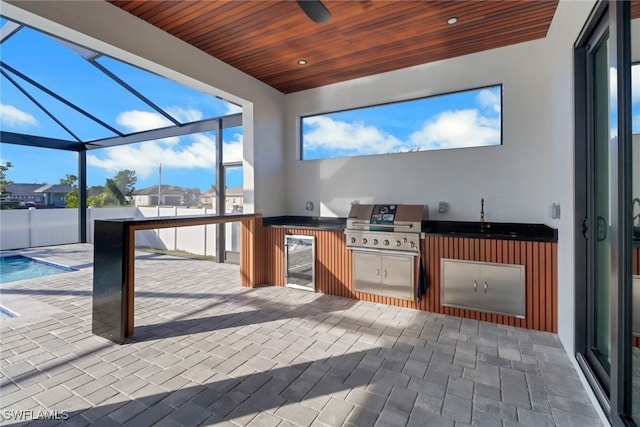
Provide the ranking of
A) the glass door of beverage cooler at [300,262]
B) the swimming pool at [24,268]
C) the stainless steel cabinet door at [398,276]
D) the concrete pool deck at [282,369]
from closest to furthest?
the concrete pool deck at [282,369] < the stainless steel cabinet door at [398,276] < the glass door of beverage cooler at [300,262] < the swimming pool at [24,268]

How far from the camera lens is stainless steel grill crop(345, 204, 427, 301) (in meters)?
3.57

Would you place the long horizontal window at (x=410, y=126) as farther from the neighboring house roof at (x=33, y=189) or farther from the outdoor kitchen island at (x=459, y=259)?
the neighboring house roof at (x=33, y=189)

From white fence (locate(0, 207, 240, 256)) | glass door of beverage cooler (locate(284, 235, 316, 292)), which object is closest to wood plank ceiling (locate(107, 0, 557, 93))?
glass door of beverage cooler (locate(284, 235, 316, 292))

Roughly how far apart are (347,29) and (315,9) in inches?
47.4

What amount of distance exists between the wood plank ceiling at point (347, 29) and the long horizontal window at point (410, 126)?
1.93ft

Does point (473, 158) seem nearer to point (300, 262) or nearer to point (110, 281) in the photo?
point (300, 262)

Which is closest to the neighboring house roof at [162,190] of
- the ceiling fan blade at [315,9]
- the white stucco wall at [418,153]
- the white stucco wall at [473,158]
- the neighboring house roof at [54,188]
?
the neighboring house roof at [54,188]

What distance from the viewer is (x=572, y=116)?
2246 mm

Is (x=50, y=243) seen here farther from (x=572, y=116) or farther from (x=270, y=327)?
(x=572, y=116)

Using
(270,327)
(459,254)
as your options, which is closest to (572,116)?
(459,254)

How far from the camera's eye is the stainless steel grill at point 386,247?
3.57 metres

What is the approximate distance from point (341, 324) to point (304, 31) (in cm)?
331

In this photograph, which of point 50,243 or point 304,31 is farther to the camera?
point 50,243

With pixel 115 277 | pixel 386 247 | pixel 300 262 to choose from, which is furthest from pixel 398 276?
pixel 115 277
